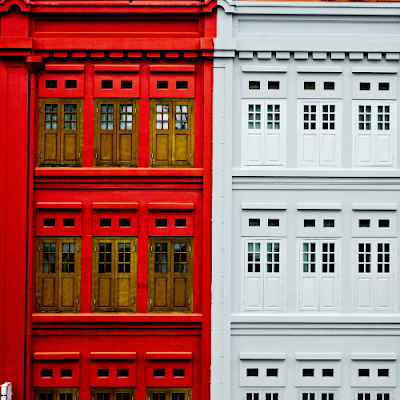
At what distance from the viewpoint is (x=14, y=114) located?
706cm

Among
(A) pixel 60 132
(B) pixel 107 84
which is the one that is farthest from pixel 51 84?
(B) pixel 107 84

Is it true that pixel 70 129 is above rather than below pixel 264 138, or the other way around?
above

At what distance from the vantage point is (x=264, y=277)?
709cm

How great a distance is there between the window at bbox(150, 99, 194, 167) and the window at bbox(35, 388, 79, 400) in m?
4.05

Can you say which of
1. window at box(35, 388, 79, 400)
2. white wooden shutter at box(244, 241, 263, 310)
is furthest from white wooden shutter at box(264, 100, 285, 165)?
window at box(35, 388, 79, 400)

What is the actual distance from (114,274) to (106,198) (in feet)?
4.25

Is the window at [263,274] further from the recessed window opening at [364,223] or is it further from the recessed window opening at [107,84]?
the recessed window opening at [107,84]

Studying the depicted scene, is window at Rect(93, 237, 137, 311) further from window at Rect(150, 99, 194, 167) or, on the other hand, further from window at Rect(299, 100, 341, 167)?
window at Rect(299, 100, 341, 167)

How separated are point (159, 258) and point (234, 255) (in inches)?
50.2

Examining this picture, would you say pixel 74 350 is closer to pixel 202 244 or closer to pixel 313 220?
pixel 202 244

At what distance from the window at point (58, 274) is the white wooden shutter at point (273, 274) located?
3183 mm

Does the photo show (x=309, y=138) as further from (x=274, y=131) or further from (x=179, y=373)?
(x=179, y=373)

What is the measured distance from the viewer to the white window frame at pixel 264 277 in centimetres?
707

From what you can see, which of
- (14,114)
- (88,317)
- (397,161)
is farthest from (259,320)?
(14,114)
